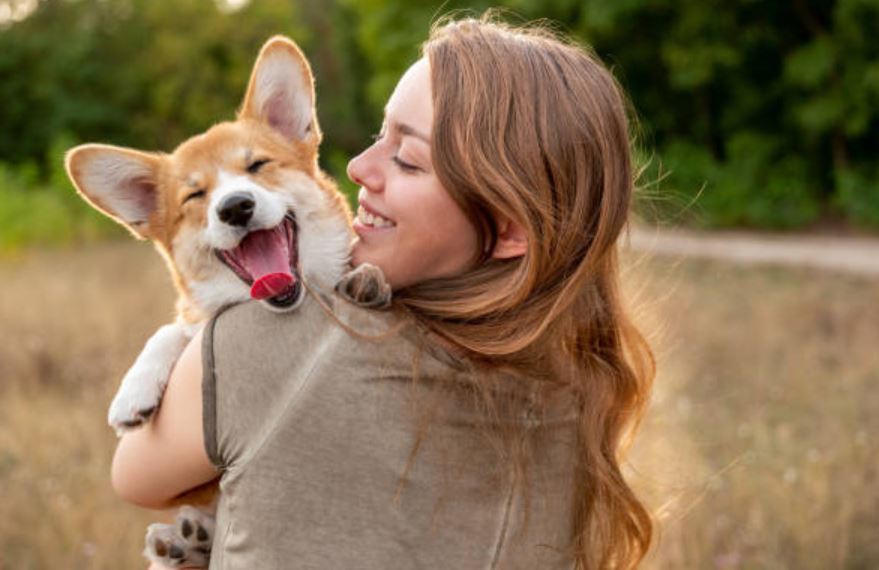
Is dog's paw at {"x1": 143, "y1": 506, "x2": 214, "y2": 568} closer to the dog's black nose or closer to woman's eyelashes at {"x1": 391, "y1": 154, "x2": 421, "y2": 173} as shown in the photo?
the dog's black nose

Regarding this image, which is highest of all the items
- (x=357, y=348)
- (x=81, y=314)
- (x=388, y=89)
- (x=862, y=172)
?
(x=357, y=348)

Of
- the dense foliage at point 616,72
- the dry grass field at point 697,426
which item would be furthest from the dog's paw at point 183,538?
the dense foliage at point 616,72

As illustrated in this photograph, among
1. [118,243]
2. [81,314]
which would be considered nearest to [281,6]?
[118,243]

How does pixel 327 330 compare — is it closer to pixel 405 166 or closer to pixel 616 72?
pixel 405 166

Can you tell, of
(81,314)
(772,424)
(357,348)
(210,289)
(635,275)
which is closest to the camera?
(357,348)

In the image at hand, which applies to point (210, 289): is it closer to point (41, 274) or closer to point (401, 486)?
point (401, 486)

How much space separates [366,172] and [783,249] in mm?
14663

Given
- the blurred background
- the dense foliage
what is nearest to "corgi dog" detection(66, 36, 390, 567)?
the blurred background

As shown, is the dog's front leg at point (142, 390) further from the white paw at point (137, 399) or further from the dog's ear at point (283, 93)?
the dog's ear at point (283, 93)

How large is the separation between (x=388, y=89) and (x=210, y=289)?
69.2ft

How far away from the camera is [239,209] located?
8.00 ft

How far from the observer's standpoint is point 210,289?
2.54 m

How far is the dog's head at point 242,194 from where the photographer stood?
2.46 meters

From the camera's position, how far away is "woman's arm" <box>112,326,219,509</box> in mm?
1810
